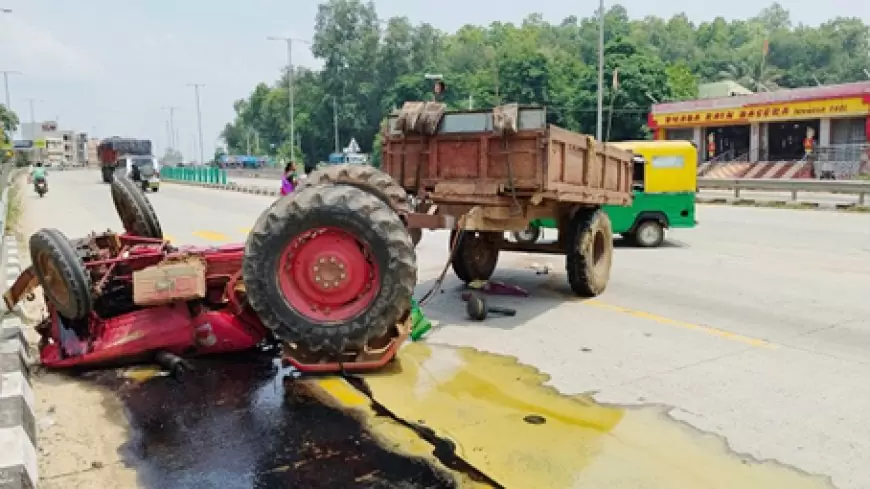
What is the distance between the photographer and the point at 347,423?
4547mm

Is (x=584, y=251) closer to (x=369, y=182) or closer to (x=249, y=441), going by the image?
(x=369, y=182)

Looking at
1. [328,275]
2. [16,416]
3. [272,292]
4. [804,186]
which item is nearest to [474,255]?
[328,275]

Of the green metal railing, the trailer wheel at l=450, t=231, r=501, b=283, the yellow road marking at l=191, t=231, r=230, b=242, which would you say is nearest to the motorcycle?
the green metal railing

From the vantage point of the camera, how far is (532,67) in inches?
2328

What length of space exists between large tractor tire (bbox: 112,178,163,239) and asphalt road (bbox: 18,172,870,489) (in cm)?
229

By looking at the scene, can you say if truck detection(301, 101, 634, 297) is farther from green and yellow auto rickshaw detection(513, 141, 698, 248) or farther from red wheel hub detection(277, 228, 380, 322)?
green and yellow auto rickshaw detection(513, 141, 698, 248)

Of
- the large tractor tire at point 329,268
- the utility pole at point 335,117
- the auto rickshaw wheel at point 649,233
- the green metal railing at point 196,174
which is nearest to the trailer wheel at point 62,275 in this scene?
the large tractor tire at point 329,268

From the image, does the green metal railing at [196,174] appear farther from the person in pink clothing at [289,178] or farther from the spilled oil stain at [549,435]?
the spilled oil stain at [549,435]

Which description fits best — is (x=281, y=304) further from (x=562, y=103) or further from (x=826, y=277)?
(x=562, y=103)

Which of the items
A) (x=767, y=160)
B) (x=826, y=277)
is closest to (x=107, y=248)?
(x=826, y=277)

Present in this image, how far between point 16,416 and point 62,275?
1.48 meters

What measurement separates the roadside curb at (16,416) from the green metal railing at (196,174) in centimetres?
3636

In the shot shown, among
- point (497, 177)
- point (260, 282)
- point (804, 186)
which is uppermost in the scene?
point (497, 177)

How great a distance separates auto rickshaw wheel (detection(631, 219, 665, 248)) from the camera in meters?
13.0
